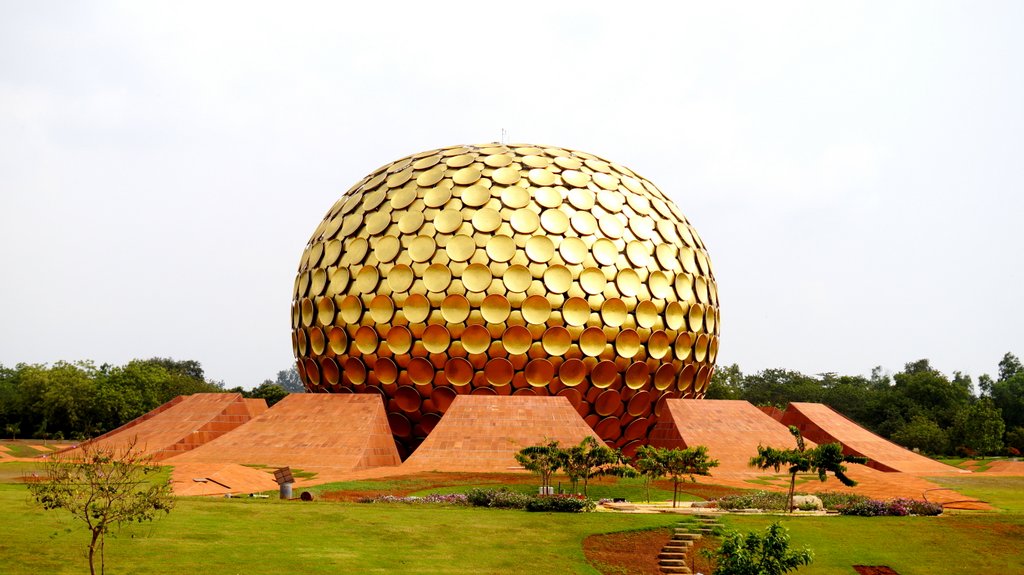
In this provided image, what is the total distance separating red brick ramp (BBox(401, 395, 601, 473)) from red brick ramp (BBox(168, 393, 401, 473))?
1.78 meters

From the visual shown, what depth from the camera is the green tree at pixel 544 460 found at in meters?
23.0

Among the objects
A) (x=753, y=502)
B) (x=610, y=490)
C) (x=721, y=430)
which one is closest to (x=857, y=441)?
(x=721, y=430)

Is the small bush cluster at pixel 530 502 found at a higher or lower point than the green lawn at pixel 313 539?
higher

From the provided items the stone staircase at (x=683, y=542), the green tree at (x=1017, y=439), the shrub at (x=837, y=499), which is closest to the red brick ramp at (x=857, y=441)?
the shrub at (x=837, y=499)

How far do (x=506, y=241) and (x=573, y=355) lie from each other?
4598 millimetres

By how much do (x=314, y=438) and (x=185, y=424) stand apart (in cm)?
595

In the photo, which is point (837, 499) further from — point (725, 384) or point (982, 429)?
point (725, 384)

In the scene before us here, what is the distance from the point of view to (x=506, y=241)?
31.5m

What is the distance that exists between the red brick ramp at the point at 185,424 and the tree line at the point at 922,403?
34.8m

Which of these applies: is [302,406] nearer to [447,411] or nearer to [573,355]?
[447,411]

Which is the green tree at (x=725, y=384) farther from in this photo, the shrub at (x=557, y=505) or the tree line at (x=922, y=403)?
the shrub at (x=557, y=505)

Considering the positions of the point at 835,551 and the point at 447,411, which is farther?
the point at 447,411

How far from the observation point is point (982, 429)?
44.0m

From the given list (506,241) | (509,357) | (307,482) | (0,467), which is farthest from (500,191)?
(0,467)
